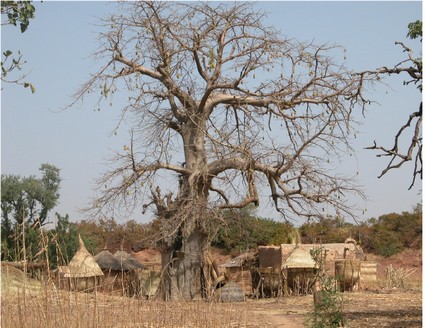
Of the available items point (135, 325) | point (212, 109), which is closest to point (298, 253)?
point (212, 109)

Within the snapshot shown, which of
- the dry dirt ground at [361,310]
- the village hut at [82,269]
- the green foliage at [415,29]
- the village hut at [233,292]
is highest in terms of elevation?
the green foliage at [415,29]

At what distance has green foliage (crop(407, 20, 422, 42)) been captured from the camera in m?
9.29

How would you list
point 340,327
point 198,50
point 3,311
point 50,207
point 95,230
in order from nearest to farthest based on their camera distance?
1. point 3,311
2. point 340,327
3. point 198,50
4. point 50,207
5. point 95,230

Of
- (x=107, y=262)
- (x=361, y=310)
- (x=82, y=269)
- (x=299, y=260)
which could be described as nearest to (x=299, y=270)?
(x=299, y=260)

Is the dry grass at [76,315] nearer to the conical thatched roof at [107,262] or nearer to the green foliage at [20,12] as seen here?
the green foliage at [20,12]

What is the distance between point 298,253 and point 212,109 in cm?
376

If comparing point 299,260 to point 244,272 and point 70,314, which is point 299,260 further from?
point 70,314

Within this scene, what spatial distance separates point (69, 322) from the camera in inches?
276

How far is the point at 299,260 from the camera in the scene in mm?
17438

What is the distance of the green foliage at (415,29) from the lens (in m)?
9.29

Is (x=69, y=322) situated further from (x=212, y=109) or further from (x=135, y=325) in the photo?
(x=212, y=109)

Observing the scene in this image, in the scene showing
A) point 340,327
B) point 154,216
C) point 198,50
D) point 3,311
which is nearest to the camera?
point 3,311

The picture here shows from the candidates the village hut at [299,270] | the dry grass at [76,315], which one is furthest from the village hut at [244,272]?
the dry grass at [76,315]

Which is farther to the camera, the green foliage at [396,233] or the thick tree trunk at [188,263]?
the green foliage at [396,233]
